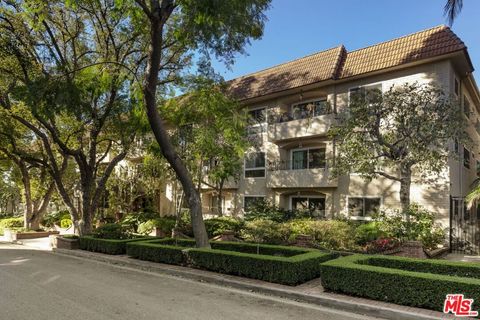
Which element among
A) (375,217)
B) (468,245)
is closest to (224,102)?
(375,217)

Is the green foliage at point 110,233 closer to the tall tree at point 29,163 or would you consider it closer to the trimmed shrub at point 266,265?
the tall tree at point 29,163

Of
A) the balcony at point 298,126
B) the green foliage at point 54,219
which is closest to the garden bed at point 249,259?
the balcony at point 298,126

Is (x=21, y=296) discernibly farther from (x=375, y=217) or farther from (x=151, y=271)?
(x=375, y=217)

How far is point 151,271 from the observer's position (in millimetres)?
11805

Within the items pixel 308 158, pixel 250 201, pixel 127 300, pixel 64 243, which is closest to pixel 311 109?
pixel 308 158

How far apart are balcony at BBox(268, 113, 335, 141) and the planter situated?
1173 cm

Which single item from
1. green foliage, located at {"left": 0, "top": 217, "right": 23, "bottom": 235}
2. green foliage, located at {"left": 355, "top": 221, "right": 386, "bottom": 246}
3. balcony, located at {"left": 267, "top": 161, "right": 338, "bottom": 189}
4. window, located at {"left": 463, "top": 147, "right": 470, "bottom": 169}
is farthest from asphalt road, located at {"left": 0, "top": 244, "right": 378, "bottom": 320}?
green foliage, located at {"left": 0, "top": 217, "right": 23, "bottom": 235}

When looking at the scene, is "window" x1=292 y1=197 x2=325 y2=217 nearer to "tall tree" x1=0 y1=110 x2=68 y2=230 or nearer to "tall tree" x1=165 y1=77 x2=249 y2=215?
"tall tree" x1=165 y1=77 x2=249 y2=215

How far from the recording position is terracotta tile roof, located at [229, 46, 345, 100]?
20.5 metres

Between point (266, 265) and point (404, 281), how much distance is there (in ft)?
11.0

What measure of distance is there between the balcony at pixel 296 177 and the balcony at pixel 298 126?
1.76m

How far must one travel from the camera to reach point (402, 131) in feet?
47.0

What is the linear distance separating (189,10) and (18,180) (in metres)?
24.4

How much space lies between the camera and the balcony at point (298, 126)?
19859mm
